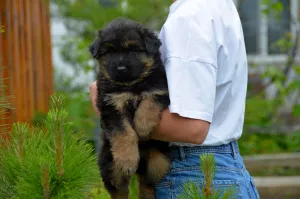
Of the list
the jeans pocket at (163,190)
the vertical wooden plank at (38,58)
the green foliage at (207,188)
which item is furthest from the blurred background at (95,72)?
the green foliage at (207,188)

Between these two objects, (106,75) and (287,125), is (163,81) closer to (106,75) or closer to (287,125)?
(106,75)

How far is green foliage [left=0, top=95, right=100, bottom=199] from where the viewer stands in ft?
6.18

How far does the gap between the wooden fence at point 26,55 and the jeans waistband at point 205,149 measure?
2231mm

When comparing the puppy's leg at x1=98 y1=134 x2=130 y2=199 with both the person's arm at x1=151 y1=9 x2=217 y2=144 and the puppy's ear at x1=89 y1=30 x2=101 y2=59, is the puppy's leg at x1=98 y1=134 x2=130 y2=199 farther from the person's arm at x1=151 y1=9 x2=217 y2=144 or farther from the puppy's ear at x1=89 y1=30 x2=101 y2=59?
the person's arm at x1=151 y1=9 x2=217 y2=144

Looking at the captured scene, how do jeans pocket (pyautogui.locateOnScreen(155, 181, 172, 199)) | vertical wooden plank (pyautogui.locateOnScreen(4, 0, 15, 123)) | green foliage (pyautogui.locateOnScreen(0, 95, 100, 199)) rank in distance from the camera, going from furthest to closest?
vertical wooden plank (pyautogui.locateOnScreen(4, 0, 15, 123)), jeans pocket (pyautogui.locateOnScreen(155, 181, 172, 199)), green foliage (pyautogui.locateOnScreen(0, 95, 100, 199))

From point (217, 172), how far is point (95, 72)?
7.14 metres

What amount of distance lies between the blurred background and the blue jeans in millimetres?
2909

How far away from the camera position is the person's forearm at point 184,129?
101 inches

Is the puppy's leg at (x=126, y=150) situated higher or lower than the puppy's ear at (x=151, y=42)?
lower

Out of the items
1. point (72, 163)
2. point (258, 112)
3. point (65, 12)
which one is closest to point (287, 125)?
point (258, 112)

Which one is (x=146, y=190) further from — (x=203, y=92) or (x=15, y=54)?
(x=15, y=54)

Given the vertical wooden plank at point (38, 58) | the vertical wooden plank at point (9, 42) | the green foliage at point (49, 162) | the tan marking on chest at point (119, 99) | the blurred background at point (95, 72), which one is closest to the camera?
the green foliage at point (49, 162)

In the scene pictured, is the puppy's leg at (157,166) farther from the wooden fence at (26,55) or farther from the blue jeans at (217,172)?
the wooden fence at (26,55)

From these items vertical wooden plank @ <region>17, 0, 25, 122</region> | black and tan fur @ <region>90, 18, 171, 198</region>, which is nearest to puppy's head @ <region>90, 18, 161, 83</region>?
black and tan fur @ <region>90, 18, 171, 198</region>
